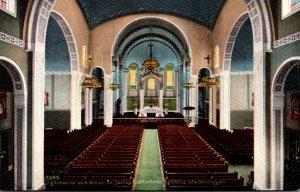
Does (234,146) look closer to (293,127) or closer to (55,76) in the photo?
(293,127)

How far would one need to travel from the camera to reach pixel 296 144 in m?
10.1

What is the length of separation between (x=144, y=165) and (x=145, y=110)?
16.6 metres

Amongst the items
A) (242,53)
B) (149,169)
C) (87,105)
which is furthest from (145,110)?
(149,169)

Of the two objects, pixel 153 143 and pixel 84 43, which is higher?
pixel 84 43

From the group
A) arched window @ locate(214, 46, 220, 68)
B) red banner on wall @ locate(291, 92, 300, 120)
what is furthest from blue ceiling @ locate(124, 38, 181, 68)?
red banner on wall @ locate(291, 92, 300, 120)

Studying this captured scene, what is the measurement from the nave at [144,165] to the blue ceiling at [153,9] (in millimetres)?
9552

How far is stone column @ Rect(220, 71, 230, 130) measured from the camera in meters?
18.5

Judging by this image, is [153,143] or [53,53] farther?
[53,53]

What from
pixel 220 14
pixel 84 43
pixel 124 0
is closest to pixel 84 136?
pixel 84 43

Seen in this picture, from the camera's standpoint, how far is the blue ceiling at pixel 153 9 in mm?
20141

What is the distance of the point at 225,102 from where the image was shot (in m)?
18.6

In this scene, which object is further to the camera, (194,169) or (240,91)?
(240,91)

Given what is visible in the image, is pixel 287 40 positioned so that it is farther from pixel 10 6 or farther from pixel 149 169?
pixel 10 6

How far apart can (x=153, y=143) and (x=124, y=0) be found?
1084cm
